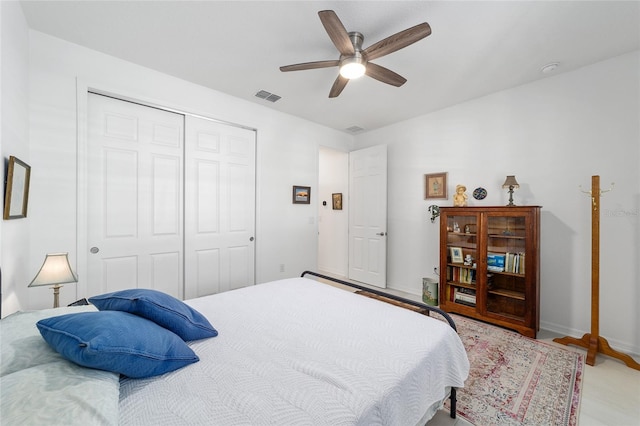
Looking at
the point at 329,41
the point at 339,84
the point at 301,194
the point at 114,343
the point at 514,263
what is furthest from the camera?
the point at 301,194

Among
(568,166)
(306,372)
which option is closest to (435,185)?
(568,166)

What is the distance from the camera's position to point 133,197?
268cm

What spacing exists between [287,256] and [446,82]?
2.99 metres

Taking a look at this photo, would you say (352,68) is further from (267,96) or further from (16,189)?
(16,189)

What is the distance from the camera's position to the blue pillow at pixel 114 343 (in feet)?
2.83

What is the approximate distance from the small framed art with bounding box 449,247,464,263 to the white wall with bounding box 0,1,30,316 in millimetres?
3942

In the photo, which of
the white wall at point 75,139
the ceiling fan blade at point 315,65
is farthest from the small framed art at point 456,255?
Result: the ceiling fan blade at point 315,65

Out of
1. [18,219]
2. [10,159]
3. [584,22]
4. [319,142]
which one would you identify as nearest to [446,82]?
[584,22]

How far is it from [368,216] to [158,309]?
3.59 m

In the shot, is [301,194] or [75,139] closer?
[75,139]

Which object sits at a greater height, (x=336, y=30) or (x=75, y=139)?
(x=336, y=30)

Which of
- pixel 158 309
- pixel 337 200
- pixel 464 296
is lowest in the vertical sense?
pixel 464 296

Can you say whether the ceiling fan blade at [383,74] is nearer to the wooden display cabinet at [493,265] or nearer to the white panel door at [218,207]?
the wooden display cabinet at [493,265]

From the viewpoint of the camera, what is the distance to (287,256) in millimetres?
3932
